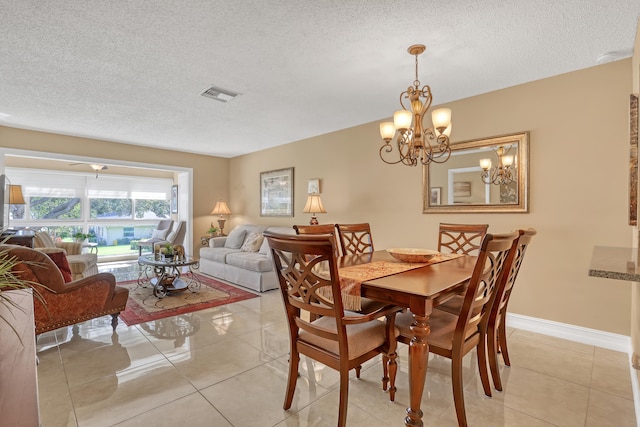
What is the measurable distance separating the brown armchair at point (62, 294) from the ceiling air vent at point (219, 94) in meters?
2.09

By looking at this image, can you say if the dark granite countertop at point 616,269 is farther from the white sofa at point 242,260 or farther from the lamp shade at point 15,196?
the lamp shade at point 15,196

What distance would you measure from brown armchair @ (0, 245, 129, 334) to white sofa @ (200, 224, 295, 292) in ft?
5.80

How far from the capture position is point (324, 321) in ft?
6.11

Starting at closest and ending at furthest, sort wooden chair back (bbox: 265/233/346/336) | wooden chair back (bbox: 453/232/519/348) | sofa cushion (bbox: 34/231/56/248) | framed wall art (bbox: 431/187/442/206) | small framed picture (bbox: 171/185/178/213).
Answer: wooden chair back (bbox: 265/233/346/336), wooden chair back (bbox: 453/232/519/348), framed wall art (bbox: 431/187/442/206), sofa cushion (bbox: 34/231/56/248), small framed picture (bbox: 171/185/178/213)

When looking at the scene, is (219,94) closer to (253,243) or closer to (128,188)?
(253,243)

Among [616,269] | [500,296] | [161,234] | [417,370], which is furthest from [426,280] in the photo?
[161,234]

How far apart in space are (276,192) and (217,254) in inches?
62.0

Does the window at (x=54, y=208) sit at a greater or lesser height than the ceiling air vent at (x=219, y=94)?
lesser

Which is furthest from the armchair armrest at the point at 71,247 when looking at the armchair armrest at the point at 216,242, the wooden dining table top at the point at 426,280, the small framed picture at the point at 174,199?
the wooden dining table top at the point at 426,280

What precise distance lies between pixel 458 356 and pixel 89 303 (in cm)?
299

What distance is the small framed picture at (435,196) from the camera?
3602mm

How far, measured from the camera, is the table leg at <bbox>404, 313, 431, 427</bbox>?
4.98ft

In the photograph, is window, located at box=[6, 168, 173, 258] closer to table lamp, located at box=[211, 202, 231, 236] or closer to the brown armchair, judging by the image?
table lamp, located at box=[211, 202, 231, 236]

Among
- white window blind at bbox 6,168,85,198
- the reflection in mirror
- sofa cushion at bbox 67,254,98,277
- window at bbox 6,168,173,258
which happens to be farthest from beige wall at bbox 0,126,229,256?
the reflection in mirror
